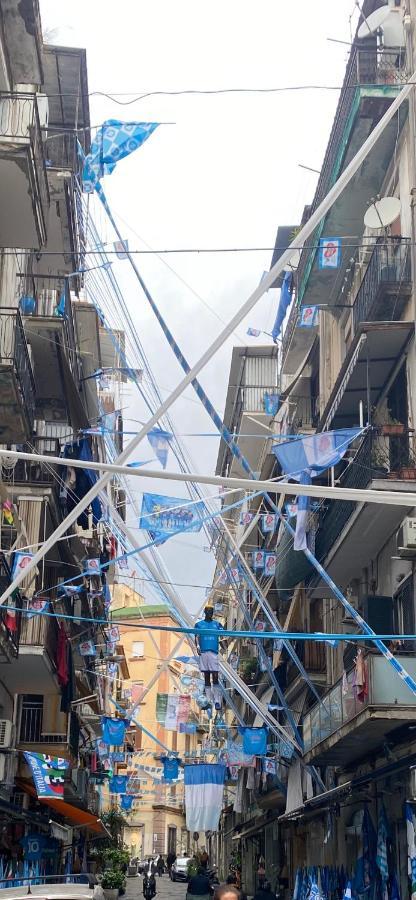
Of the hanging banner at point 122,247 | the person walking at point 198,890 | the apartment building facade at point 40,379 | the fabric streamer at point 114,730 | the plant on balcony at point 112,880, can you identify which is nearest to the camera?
the hanging banner at point 122,247

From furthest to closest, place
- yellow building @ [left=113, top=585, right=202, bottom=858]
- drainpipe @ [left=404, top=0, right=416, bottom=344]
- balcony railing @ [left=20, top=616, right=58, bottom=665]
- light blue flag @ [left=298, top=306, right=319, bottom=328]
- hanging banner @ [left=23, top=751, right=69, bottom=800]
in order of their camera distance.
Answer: yellow building @ [left=113, top=585, right=202, bottom=858], light blue flag @ [left=298, top=306, right=319, bottom=328], balcony railing @ [left=20, top=616, right=58, bottom=665], hanging banner @ [left=23, top=751, right=69, bottom=800], drainpipe @ [left=404, top=0, right=416, bottom=344]

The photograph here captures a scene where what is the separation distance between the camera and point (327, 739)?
66.2 ft

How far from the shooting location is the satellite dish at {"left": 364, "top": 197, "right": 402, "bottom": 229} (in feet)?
58.3

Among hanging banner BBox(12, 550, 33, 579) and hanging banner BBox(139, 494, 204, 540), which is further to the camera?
hanging banner BBox(12, 550, 33, 579)

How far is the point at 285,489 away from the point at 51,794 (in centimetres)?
1481

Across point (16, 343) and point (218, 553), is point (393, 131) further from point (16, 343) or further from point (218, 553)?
point (218, 553)

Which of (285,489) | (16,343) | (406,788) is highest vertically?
(16,343)

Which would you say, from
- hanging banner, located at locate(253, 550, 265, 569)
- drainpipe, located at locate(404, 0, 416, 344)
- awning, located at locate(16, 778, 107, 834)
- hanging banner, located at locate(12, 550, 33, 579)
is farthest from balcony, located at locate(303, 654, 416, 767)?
hanging banner, located at locate(253, 550, 265, 569)

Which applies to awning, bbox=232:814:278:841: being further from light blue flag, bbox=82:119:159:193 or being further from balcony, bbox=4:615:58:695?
light blue flag, bbox=82:119:159:193

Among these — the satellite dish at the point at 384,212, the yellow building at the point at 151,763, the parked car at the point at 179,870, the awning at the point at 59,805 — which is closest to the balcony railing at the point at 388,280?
the satellite dish at the point at 384,212

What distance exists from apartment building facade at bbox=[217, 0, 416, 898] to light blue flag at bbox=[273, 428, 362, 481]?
1.66 m

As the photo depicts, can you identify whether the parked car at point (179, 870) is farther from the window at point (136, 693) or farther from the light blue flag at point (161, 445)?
the light blue flag at point (161, 445)

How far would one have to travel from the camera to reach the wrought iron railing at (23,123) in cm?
1430

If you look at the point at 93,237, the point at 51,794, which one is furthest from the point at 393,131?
the point at 51,794
